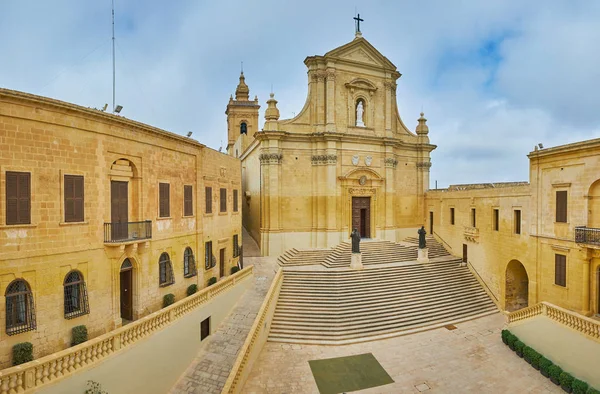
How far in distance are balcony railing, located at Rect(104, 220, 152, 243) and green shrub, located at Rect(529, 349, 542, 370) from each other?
1729 cm

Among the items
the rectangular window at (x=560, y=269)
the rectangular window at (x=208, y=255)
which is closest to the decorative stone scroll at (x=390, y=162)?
the rectangular window at (x=560, y=269)

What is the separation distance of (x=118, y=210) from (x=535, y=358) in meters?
18.6

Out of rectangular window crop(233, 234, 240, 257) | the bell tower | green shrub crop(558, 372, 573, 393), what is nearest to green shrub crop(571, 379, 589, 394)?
green shrub crop(558, 372, 573, 393)

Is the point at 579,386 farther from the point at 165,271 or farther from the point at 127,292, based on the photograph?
the point at 127,292

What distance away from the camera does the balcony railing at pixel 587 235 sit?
14.3m

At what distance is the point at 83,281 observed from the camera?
1107 cm

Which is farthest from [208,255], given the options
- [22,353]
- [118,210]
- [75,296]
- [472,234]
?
[472,234]

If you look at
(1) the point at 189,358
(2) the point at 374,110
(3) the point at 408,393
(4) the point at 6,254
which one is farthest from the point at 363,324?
(2) the point at 374,110

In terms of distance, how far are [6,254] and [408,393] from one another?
14201mm

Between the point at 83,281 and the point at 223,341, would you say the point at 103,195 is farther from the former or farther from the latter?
the point at 223,341

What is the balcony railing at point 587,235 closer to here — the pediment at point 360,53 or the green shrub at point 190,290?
the green shrub at point 190,290

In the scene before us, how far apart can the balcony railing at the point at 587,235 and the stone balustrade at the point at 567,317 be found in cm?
343

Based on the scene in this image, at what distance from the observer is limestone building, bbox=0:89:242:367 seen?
9445 mm

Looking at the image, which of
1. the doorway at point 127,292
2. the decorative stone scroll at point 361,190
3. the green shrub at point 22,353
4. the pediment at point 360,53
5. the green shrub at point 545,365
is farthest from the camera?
the decorative stone scroll at point 361,190
